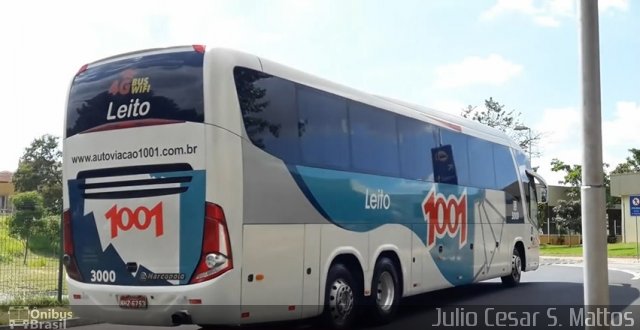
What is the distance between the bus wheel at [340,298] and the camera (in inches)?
361

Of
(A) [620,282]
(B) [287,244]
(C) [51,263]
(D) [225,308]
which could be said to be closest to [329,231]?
(B) [287,244]

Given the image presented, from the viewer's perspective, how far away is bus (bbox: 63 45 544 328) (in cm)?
758

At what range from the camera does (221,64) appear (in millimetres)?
7793

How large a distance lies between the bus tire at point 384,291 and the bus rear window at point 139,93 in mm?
4142

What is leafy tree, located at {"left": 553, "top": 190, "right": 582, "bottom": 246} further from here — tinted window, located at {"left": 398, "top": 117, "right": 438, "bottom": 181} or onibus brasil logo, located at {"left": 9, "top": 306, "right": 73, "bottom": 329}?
onibus brasil logo, located at {"left": 9, "top": 306, "right": 73, "bottom": 329}

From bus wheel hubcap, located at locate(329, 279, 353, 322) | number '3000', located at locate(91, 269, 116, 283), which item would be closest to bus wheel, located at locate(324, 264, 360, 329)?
bus wheel hubcap, located at locate(329, 279, 353, 322)

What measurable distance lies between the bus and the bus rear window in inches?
0.7

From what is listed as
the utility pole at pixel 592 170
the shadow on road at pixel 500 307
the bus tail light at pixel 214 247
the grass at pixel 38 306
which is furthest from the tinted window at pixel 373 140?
the grass at pixel 38 306

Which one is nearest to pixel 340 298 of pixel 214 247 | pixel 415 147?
pixel 214 247

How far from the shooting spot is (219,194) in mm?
7523

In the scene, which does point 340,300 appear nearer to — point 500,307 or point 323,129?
point 323,129

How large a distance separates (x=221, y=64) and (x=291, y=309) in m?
3.18

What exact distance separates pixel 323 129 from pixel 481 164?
6.07m

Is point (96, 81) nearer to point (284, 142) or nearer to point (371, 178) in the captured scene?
point (284, 142)
